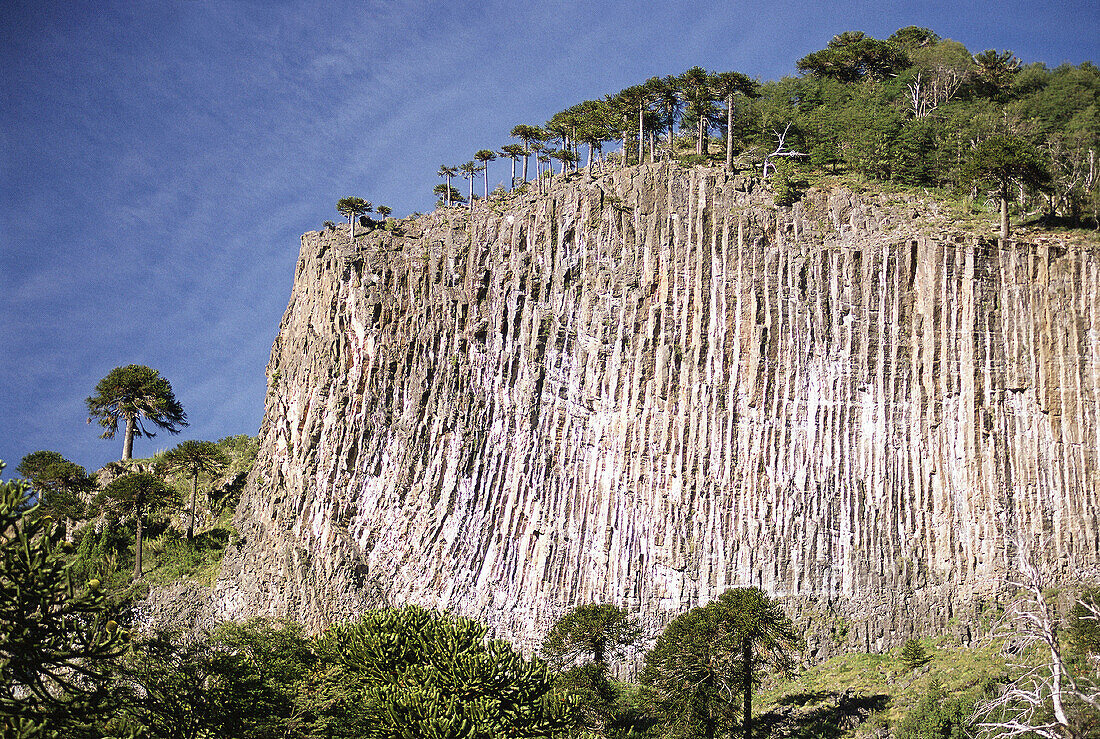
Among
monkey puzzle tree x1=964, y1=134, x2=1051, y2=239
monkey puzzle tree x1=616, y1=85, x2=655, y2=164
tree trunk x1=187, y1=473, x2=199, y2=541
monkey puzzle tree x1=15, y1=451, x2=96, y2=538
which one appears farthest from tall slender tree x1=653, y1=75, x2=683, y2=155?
monkey puzzle tree x1=15, y1=451, x2=96, y2=538

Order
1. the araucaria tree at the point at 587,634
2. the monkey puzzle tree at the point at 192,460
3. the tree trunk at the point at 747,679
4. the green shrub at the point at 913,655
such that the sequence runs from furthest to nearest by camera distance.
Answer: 1. the monkey puzzle tree at the point at 192,460
2. the araucaria tree at the point at 587,634
3. the green shrub at the point at 913,655
4. the tree trunk at the point at 747,679

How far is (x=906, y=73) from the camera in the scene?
6222 centimetres

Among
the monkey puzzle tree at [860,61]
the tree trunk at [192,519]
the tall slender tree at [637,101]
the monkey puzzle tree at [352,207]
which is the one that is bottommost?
the tree trunk at [192,519]

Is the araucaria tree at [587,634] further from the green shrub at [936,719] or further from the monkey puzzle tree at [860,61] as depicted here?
the monkey puzzle tree at [860,61]

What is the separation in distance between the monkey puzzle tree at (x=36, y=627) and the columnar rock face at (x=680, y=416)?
28801 mm

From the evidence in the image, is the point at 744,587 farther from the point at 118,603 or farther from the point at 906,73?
the point at 906,73

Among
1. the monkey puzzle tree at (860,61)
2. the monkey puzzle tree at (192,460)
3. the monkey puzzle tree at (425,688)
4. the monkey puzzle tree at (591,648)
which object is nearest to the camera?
the monkey puzzle tree at (425,688)

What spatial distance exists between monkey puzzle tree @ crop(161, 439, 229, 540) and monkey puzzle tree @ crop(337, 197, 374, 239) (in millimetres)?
15382

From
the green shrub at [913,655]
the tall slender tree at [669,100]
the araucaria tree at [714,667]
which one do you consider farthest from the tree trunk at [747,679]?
the tall slender tree at [669,100]

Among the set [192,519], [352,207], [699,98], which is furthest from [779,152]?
[192,519]

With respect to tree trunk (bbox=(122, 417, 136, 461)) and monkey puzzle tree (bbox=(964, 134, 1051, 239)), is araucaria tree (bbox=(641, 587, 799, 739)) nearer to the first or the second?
monkey puzzle tree (bbox=(964, 134, 1051, 239))

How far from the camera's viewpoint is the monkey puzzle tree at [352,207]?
53888mm

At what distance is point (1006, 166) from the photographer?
129 feet

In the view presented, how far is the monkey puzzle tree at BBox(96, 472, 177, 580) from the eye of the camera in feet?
162
